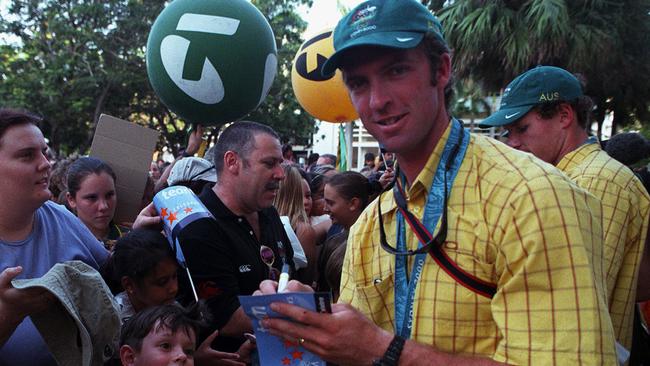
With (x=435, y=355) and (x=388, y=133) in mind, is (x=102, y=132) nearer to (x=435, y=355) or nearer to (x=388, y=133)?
(x=388, y=133)

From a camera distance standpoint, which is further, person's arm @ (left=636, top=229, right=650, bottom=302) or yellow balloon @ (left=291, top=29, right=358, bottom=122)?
yellow balloon @ (left=291, top=29, right=358, bottom=122)

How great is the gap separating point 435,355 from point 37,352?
168 cm

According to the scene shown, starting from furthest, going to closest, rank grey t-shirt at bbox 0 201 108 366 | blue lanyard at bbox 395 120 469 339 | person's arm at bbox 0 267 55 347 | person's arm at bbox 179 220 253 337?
person's arm at bbox 179 220 253 337, grey t-shirt at bbox 0 201 108 366, person's arm at bbox 0 267 55 347, blue lanyard at bbox 395 120 469 339

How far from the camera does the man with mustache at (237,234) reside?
2.80 metres

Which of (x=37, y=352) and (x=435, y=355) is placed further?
(x=37, y=352)

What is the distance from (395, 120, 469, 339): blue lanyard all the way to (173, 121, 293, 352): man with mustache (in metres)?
1.39

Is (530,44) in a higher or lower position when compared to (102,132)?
higher

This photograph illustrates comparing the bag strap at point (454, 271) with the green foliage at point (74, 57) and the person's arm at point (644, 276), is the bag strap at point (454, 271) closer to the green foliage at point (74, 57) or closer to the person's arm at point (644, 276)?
the person's arm at point (644, 276)

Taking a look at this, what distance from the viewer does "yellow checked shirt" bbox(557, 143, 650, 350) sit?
96.5 inches

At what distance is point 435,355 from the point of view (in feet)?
4.59

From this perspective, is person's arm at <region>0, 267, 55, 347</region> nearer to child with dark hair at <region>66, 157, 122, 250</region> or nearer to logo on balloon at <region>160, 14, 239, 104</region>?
child with dark hair at <region>66, 157, 122, 250</region>

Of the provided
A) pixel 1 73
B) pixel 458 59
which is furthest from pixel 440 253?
pixel 1 73

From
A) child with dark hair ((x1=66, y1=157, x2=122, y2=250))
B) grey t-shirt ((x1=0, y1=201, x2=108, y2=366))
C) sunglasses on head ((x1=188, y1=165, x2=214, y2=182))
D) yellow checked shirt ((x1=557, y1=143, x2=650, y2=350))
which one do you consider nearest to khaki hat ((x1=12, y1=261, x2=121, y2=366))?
grey t-shirt ((x1=0, y1=201, x2=108, y2=366))

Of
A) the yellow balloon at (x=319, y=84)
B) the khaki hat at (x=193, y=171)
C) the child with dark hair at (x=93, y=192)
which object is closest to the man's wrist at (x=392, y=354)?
the child with dark hair at (x=93, y=192)
